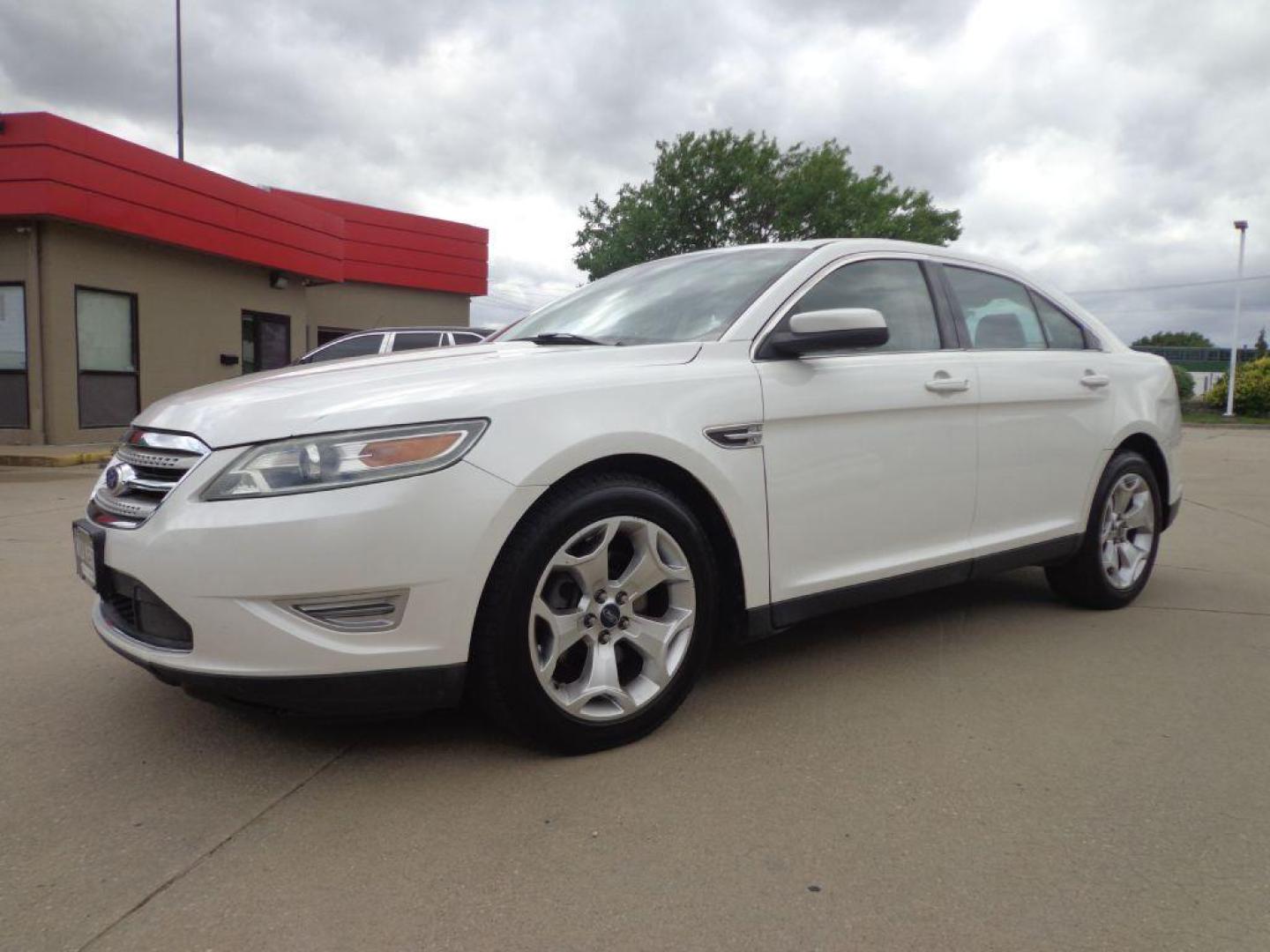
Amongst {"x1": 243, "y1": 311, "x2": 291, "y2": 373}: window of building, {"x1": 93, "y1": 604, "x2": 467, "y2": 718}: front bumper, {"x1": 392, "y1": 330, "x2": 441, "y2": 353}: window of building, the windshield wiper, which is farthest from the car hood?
{"x1": 243, "y1": 311, "x2": 291, "y2": 373}: window of building

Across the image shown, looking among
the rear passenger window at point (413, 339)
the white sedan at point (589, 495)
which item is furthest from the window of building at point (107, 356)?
the white sedan at point (589, 495)

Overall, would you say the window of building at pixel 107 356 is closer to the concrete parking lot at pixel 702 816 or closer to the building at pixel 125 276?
the building at pixel 125 276

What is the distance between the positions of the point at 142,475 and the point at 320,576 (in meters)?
0.72

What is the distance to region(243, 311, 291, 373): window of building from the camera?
17109 millimetres

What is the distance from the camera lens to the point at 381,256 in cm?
2206

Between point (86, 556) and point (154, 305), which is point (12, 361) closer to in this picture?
point (154, 305)

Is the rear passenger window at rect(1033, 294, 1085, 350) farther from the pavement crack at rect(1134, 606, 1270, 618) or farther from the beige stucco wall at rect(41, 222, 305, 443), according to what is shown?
the beige stucco wall at rect(41, 222, 305, 443)

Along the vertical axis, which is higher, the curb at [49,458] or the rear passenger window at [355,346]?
the rear passenger window at [355,346]

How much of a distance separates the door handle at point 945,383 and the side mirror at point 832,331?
540 millimetres

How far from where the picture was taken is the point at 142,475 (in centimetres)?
258

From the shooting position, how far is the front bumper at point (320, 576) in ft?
7.38

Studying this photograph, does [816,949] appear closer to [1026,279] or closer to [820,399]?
[820,399]

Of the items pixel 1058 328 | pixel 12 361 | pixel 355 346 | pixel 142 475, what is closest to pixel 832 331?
pixel 1058 328

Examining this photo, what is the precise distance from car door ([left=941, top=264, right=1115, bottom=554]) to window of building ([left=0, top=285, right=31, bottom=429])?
12977mm
